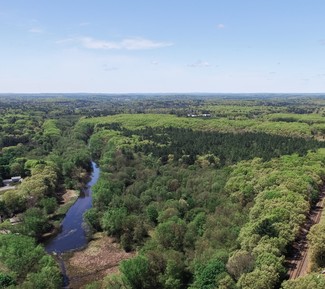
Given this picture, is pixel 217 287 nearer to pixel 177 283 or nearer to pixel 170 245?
pixel 177 283

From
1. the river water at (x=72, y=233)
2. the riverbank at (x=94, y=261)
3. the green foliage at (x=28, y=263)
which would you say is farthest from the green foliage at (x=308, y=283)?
the river water at (x=72, y=233)

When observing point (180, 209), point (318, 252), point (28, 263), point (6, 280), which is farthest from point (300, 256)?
point (6, 280)

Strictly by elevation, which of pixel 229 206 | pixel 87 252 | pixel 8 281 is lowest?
pixel 87 252

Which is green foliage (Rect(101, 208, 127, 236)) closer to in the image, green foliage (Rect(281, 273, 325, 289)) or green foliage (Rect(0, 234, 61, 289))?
green foliage (Rect(0, 234, 61, 289))

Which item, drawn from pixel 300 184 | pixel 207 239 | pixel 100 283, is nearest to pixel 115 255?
pixel 100 283

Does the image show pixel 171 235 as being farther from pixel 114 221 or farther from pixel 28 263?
pixel 28 263
